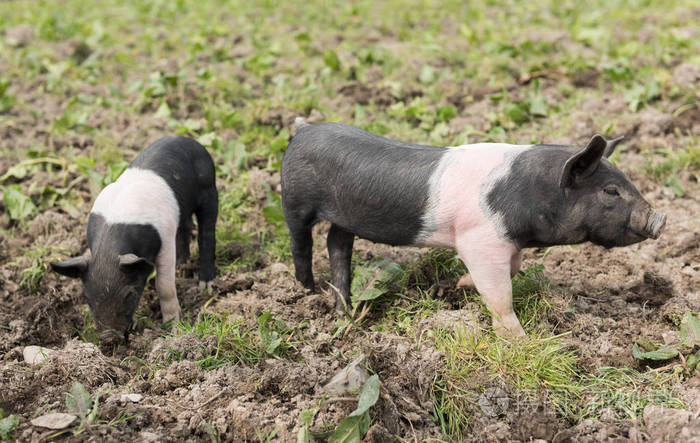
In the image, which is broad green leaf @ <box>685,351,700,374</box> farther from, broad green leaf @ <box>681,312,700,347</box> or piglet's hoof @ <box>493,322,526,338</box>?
piglet's hoof @ <box>493,322,526,338</box>

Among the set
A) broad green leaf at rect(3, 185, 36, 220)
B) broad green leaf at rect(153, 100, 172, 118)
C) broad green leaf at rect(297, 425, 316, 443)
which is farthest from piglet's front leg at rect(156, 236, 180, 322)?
broad green leaf at rect(153, 100, 172, 118)

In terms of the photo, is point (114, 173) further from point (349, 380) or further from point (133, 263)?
point (349, 380)

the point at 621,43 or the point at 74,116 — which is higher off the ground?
the point at 621,43

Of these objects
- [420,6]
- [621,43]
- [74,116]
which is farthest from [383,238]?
[420,6]

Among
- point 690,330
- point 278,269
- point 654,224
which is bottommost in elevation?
point 278,269

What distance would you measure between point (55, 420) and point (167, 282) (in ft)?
4.76

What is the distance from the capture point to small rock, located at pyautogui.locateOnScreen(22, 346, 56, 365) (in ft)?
12.9

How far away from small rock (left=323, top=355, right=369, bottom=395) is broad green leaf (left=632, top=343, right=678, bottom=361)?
1.57 meters

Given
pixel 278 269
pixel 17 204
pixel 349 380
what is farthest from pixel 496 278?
pixel 17 204

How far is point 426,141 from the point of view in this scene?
650cm

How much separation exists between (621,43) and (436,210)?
5873 millimetres

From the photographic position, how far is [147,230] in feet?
14.5

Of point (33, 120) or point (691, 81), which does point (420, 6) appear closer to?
point (691, 81)

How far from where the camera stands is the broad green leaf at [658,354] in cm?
369
